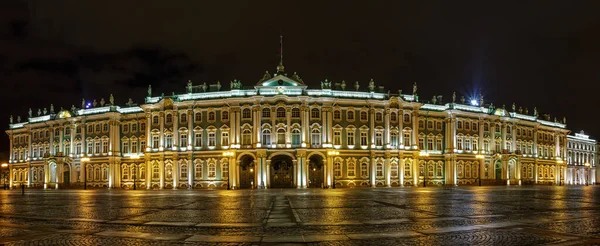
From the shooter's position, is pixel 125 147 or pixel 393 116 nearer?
pixel 393 116

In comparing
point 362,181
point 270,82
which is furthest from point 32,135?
point 362,181

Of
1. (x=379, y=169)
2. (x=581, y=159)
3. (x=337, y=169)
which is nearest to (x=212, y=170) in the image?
(x=337, y=169)

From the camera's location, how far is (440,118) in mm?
78750

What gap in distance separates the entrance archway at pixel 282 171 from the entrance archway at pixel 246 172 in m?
2.71

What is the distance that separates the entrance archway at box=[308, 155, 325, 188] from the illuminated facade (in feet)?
213

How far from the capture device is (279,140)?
66875mm

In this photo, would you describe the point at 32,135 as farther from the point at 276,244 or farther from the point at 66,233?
the point at 276,244

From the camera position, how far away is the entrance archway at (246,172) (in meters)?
67.9

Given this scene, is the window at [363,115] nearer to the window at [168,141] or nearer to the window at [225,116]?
the window at [225,116]

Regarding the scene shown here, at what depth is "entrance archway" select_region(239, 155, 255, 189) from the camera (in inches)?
2675

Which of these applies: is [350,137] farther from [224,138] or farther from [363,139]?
[224,138]

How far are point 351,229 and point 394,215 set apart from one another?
5354 millimetres

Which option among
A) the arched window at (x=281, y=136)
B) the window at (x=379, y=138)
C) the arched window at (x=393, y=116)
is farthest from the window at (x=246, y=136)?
the arched window at (x=393, y=116)

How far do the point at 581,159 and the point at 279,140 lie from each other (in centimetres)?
8144
